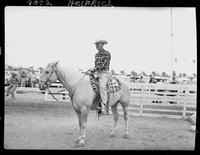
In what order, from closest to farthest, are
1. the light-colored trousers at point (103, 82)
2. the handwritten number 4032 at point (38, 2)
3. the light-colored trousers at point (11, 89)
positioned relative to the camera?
1. the handwritten number 4032 at point (38, 2)
2. the light-colored trousers at point (11, 89)
3. the light-colored trousers at point (103, 82)

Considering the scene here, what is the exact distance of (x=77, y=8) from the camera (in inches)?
151

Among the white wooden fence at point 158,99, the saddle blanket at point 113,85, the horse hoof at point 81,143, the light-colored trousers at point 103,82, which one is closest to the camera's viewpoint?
the horse hoof at point 81,143

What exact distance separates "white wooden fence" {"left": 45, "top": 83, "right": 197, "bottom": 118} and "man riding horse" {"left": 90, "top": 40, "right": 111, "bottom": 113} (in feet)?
1.69

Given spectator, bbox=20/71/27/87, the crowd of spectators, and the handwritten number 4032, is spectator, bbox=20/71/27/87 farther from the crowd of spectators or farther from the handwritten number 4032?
the handwritten number 4032

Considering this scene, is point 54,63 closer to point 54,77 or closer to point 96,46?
point 54,77

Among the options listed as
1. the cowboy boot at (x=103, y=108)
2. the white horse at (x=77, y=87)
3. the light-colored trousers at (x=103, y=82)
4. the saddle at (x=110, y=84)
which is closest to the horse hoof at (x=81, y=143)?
the white horse at (x=77, y=87)

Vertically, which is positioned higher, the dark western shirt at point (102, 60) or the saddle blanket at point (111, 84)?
the dark western shirt at point (102, 60)

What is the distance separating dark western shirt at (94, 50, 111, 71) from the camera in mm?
4039

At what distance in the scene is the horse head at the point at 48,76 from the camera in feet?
13.2

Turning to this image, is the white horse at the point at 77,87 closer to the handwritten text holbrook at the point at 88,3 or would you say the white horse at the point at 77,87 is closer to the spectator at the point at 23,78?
the spectator at the point at 23,78

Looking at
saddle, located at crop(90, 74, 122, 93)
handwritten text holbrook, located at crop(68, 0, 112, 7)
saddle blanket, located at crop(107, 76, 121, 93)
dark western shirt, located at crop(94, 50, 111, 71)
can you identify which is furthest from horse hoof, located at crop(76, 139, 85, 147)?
handwritten text holbrook, located at crop(68, 0, 112, 7)

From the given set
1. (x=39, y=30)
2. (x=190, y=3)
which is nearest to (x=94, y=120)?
(x=39, y=30)

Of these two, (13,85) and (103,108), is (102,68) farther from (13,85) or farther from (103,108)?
(13,85)

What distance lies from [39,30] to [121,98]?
73.0 inches
